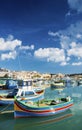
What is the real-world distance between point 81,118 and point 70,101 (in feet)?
12.2

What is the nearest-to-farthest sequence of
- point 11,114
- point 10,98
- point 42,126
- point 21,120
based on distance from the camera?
point 42,126
point 21,120
point 11,114
point 10,98

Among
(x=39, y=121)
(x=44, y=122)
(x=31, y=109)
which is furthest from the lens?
(x=31, y=109)

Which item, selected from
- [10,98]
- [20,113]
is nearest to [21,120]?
[20,113]

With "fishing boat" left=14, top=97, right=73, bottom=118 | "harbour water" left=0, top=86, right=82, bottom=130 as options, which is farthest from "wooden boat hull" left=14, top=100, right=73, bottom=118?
"harbour water" left=0, top=86, right=82, bottom=130

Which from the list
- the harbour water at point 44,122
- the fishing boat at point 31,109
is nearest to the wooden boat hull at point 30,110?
the fishing boat at point 31,109

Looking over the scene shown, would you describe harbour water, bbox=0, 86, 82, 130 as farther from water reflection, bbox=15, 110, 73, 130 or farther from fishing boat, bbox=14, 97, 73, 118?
Result: fishing boat, bbox=14, 97, 73, 118

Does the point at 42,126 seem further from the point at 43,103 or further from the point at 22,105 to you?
the point at 43,103

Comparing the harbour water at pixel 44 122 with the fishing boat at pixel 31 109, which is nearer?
the harbour water at pixel 44 122

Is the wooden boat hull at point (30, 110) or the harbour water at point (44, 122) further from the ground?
Result: the wooden boat hull at point (30, 110)

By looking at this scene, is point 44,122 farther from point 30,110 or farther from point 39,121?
point 30,110

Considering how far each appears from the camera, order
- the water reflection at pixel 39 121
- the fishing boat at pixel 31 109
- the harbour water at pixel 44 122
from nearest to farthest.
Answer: the harbour water at pixel 44 122, the water reflection at pixel 39 121, the fishing boat at pixel 31 109

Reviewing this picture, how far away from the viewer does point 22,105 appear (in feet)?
82.5

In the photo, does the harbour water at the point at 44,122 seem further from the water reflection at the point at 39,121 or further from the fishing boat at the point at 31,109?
the fishing boat at the point at 31,109

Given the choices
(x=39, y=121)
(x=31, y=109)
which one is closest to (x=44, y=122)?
(x=39, y=121)
